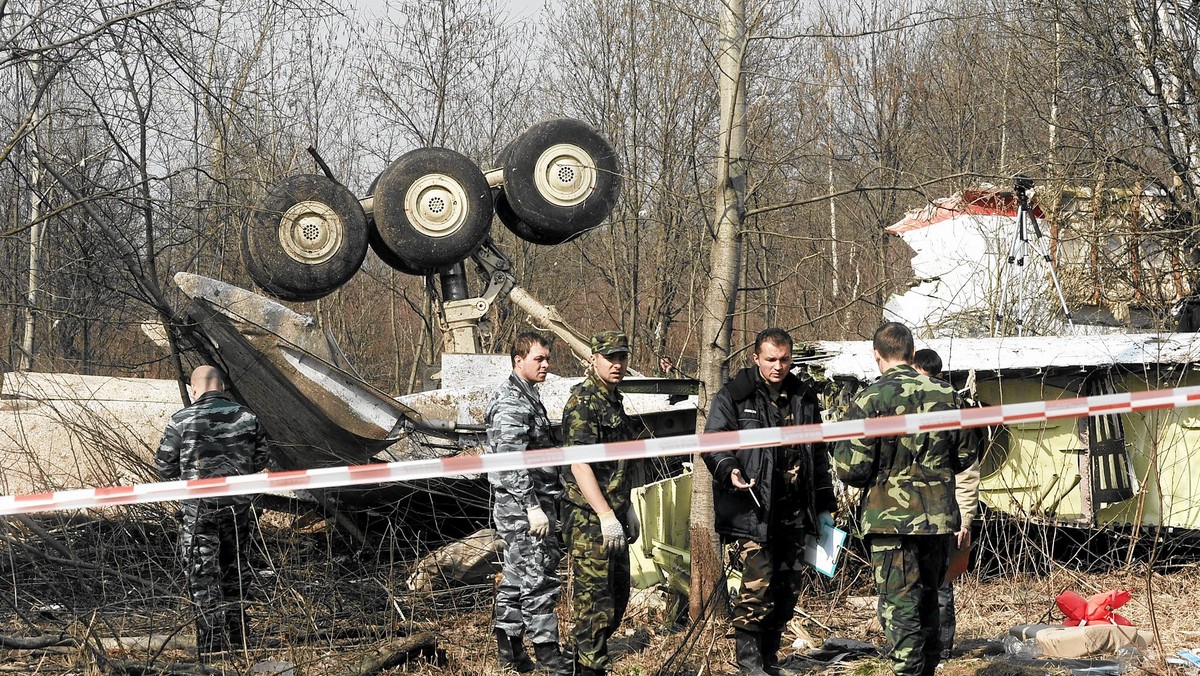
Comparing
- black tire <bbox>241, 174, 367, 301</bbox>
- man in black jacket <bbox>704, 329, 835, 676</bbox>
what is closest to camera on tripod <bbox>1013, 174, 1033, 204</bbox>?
man in black jacket <bbox>704, 329, 835, 676</bbox>

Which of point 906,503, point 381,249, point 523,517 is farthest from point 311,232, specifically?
point 906,503

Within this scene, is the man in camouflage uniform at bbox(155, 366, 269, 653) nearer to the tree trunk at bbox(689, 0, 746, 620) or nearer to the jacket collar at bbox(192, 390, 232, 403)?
the jacket collar at bbox(192, 390, 232, 403)

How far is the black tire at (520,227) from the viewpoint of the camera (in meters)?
9.30

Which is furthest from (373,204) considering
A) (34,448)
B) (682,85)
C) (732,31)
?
(682,85)

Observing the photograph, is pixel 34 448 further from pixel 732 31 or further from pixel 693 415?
pixel 732 31

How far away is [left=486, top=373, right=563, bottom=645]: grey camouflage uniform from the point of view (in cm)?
565

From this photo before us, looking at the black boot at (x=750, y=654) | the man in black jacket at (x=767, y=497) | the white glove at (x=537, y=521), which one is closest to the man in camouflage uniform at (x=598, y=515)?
the white glove at (x=537, y=521)

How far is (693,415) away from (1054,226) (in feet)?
12.1

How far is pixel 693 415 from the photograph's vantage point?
893 cm

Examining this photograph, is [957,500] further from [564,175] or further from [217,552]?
[564,175]

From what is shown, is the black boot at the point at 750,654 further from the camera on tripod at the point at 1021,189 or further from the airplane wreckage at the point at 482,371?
the camera on tripod at the point at 1021,189

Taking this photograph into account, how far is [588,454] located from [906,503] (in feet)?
4.49

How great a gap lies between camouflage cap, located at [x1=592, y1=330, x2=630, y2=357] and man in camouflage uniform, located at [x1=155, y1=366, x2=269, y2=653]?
2.22 metres

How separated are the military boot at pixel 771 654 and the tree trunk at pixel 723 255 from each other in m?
0.72
